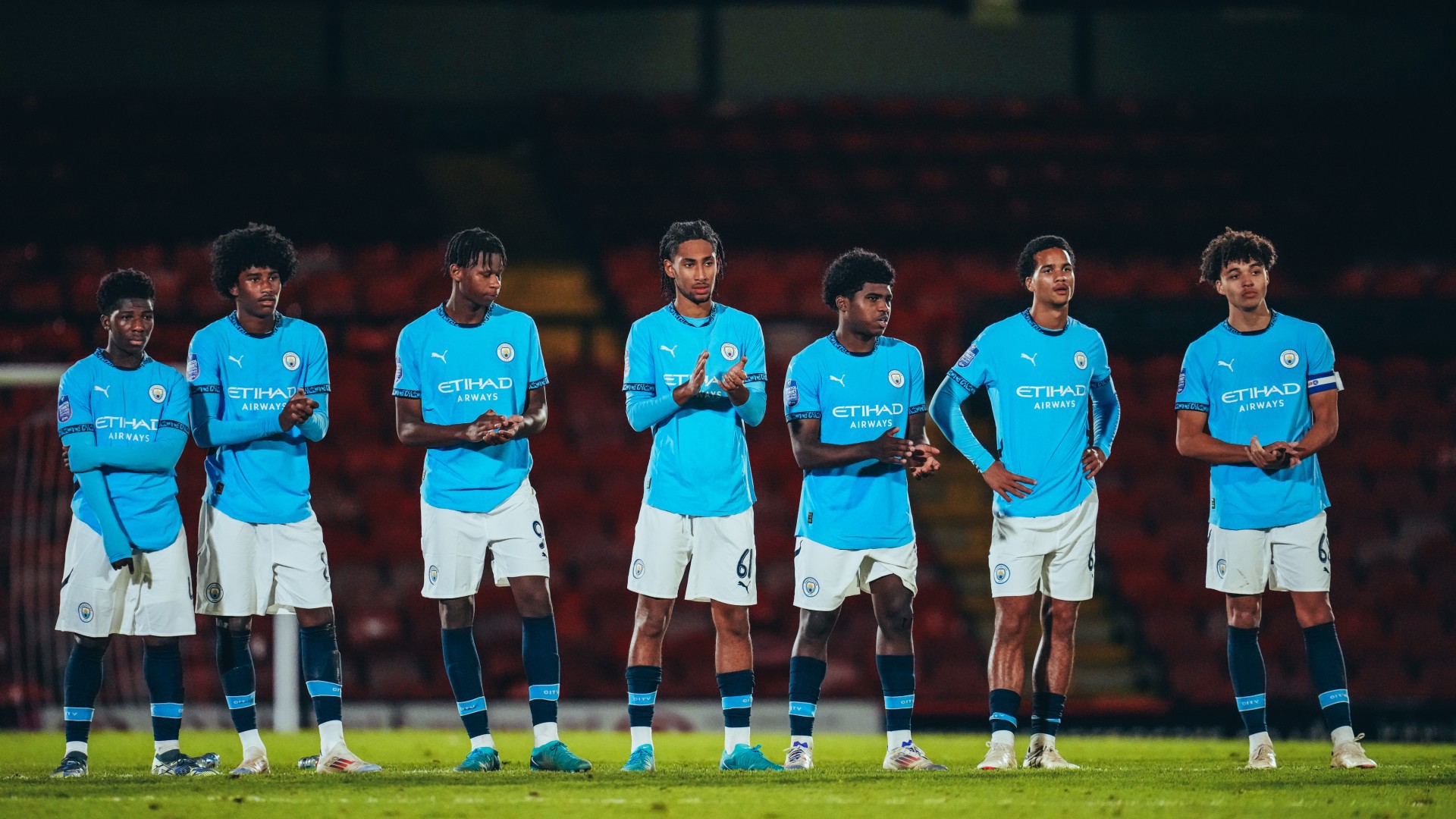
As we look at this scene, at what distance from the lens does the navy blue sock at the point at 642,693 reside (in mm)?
6461

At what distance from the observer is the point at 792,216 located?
17.3m

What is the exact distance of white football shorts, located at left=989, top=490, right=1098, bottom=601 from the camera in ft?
21.8

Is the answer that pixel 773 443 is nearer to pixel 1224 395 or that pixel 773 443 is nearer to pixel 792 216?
pixel 792 216

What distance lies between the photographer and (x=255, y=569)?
21.5ft

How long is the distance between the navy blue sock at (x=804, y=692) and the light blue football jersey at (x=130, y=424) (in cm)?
265

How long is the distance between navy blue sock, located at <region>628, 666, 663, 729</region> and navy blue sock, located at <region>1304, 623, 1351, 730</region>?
2.69 m

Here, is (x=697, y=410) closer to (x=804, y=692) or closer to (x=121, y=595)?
(x=804, y=692)

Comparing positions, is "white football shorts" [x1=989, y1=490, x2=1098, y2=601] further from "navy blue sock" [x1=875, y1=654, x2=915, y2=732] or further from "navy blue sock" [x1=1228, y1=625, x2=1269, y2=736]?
"navy blue sock" [x1=1228, y1=625, x2=1269, y2=736]

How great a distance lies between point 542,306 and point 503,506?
379 inches

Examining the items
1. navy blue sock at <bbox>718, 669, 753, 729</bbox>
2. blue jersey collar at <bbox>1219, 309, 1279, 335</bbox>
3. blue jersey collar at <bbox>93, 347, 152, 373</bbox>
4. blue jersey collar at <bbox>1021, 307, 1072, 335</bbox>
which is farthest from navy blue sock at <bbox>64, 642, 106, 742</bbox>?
blue jersey collar at <bbox>1219, 309, 1279, 335</bbox>

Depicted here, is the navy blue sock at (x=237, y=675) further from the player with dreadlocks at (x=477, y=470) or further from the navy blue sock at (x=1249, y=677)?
the navy blue sock at (x=1249, y=677)

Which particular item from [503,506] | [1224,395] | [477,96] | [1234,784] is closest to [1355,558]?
[1224,395]

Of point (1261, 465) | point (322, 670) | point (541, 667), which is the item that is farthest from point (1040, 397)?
point (322, 670)

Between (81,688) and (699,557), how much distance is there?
2.61 metres
